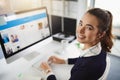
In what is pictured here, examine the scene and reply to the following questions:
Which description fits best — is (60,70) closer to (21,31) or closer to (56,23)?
(21,31)

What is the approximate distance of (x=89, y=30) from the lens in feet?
3.20

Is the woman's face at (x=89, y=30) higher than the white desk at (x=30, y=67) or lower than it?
higher

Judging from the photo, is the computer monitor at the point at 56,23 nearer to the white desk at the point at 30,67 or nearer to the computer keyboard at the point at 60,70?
the white desk at the point at 30,67

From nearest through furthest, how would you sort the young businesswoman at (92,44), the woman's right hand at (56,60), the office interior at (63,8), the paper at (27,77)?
1. the young businesswoman at (92,44)
2. the paper at (27,77)
3. the woman's right hand at (56,60)
4. the office interior at (63,8)

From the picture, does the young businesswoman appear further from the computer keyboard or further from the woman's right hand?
the woman's right hand

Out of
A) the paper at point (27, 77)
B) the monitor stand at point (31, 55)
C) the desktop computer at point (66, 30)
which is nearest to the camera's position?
the paper at point (27, 77)

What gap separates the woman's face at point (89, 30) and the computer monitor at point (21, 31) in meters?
0.57

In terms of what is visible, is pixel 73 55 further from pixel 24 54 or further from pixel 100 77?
pixel 100 77

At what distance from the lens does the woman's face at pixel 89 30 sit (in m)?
0.95

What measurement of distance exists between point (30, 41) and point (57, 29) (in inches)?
29.1

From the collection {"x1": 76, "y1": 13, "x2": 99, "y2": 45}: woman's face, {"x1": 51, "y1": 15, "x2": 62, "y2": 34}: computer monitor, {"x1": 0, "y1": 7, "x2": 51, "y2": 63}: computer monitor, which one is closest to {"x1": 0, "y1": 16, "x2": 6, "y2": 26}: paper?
{"x1": 0, "y1": 7, "x2": 51, "y2": 63}: computer monitor

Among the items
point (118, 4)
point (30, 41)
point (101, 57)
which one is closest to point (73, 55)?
point (30, 41)

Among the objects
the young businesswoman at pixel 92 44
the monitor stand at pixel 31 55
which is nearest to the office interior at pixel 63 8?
the monitor stand at pixel 31 55

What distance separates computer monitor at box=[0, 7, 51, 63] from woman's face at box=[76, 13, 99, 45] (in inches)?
22.3
